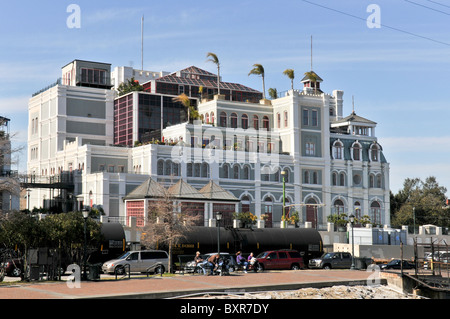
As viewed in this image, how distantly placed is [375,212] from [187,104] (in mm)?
30452

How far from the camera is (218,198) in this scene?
72.8m

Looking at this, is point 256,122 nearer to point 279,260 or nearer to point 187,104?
point 187,104

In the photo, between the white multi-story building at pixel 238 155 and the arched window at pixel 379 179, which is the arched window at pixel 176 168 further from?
the arched window at pixel 379 179

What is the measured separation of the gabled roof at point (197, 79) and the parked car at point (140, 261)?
55.3 m

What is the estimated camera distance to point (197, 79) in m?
104

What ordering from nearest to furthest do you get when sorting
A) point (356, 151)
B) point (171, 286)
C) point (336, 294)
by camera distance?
1. point (171, 286)
2. point (336, 294)
3. point (356, 151)

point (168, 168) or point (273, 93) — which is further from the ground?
point (273, 93)

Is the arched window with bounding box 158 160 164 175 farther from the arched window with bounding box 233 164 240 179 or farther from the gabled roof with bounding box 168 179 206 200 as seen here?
the arched window with bounding box 233 164 240 179

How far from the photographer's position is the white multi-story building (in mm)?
80125

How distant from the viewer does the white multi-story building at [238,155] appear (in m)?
80.1

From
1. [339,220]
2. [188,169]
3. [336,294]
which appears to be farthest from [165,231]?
[339,220]
